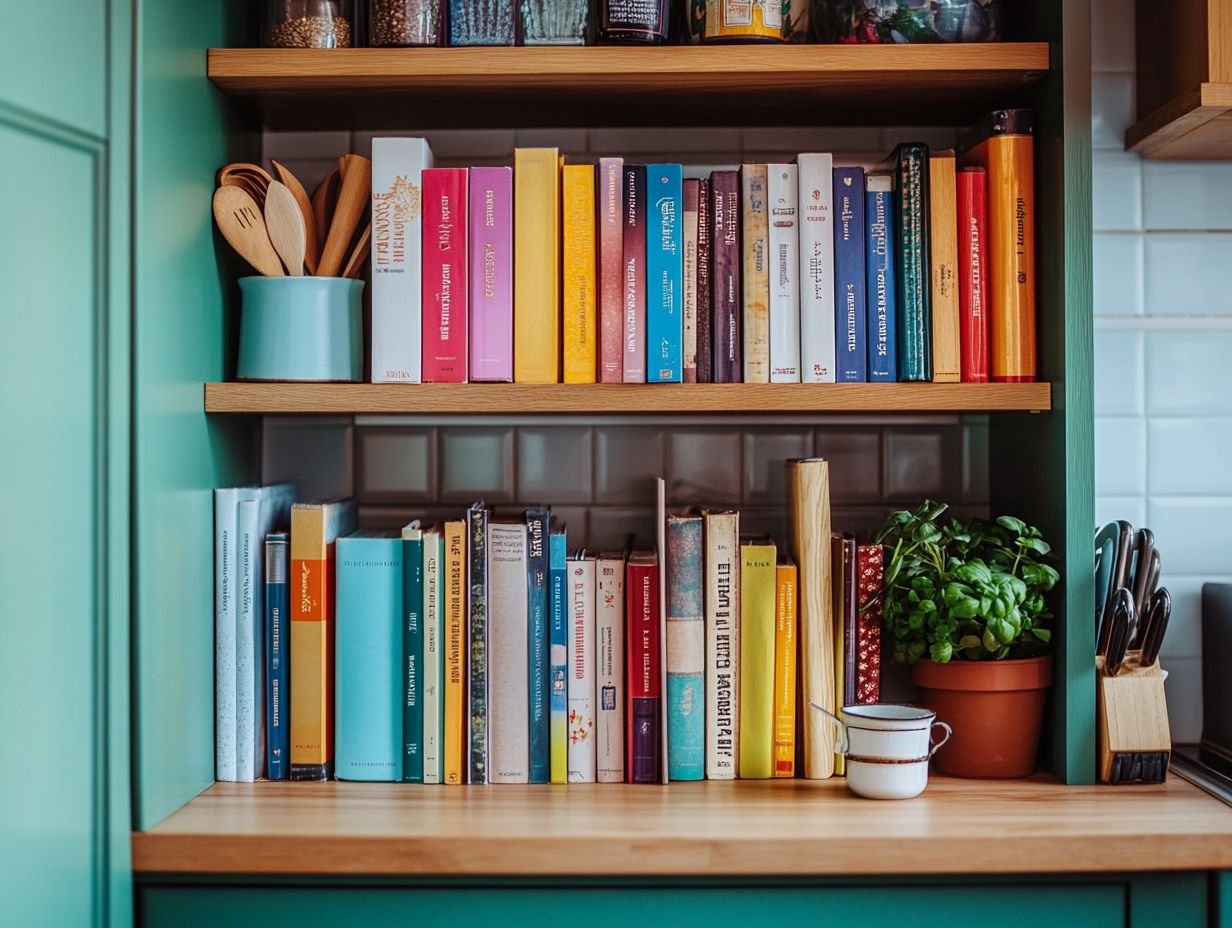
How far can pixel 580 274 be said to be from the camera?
127 cm

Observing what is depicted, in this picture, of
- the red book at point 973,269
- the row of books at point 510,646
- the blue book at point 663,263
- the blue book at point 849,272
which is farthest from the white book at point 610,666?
the red book at point 973,269

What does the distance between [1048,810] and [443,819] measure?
2.06ft

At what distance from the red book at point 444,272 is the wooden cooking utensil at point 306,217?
152 mm

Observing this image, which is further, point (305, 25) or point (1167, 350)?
point (1167, 350)

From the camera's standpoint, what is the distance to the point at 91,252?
1075 mm

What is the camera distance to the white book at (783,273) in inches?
50.4

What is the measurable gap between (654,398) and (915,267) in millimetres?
337

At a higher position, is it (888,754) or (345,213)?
(345,213)

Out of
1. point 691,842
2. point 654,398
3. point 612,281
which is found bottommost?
point 691,842

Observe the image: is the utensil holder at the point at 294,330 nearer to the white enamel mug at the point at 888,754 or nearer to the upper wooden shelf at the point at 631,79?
the upper wooden shelf at the point at 631,79

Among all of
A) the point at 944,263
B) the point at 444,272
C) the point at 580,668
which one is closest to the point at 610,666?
the point at 580,668

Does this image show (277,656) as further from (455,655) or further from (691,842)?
(691,842)

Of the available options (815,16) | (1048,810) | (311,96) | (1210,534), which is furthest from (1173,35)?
(311,96)

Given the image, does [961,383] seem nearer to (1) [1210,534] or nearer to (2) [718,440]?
(2) [718,440]
